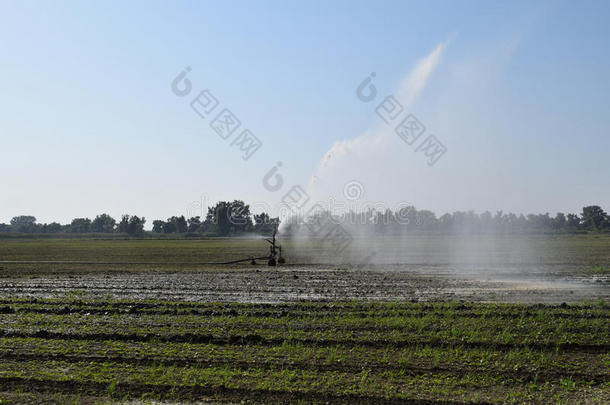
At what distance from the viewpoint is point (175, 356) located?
12312mm

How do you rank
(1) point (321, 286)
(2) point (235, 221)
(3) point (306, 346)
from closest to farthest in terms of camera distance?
→ (3) point (306, 346), (1) point (321, 286), (2) point (235, 221)

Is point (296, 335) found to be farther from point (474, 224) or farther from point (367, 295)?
point (474, 224)

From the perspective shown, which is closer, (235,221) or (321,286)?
(321,286)

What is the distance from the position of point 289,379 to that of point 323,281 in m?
19.5

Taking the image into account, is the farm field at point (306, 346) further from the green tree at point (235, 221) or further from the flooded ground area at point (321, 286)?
the green tree at point (235, 221)

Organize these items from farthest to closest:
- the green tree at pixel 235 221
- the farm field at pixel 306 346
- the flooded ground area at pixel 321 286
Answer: the green tree at pixel 235 221 → the flooded ground area at pixel 321 286 → the farm field at pixel 306 346

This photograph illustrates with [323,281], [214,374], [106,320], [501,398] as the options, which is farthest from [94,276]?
[501,398]

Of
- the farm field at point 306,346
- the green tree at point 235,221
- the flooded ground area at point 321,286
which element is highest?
the green tree at point 235,221

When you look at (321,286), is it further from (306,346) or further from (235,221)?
(235,221)

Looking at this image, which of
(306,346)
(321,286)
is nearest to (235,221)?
(321,286)

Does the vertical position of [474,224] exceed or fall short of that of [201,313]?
it exceeds it

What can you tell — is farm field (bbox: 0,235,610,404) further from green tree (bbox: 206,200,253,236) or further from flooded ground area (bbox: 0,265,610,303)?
green tree (bbox: 206,200,253,236)

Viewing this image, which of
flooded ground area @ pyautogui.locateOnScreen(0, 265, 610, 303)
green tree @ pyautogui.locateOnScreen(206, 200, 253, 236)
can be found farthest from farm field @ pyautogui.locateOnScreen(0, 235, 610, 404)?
green tree @ pyautogui.locateOnScreen(206, 200, 253, 236)

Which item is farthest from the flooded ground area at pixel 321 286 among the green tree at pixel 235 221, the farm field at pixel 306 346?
the green tree at pixel 235 221
